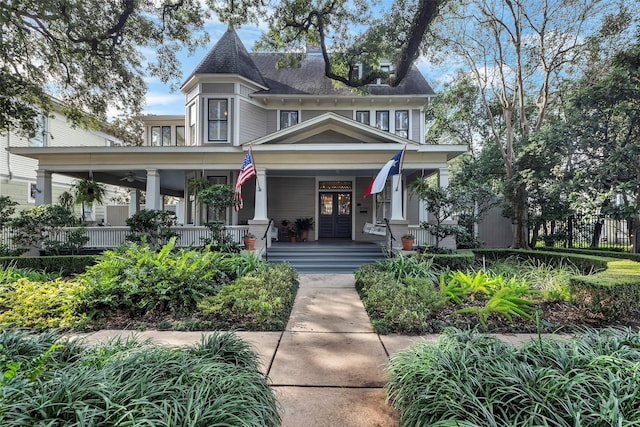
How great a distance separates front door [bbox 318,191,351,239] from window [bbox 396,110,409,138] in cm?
355

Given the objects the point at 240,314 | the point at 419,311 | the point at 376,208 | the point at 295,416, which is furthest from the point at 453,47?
the point at 295,416

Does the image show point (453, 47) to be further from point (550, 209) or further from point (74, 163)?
point (74, 163)

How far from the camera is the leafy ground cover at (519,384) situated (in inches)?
76.0

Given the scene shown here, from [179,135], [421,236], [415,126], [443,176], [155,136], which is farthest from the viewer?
[155,136]

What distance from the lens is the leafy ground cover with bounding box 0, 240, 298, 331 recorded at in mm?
4645

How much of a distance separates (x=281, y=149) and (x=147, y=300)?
6.66 metres

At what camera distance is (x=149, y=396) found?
194cm

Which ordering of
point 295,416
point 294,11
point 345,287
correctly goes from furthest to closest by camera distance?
point 294,11
point 345,287
point 295,416

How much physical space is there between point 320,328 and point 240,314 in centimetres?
129

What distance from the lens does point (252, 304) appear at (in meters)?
4.90

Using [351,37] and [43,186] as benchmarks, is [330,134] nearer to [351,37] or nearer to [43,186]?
[351,37]

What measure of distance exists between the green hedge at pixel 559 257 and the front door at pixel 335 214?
5.41 m

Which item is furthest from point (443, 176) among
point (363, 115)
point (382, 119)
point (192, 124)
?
point (192, 124)

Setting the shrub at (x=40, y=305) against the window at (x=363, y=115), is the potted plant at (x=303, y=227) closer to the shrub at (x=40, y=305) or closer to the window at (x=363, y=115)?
the window at (x=363, y=115)
